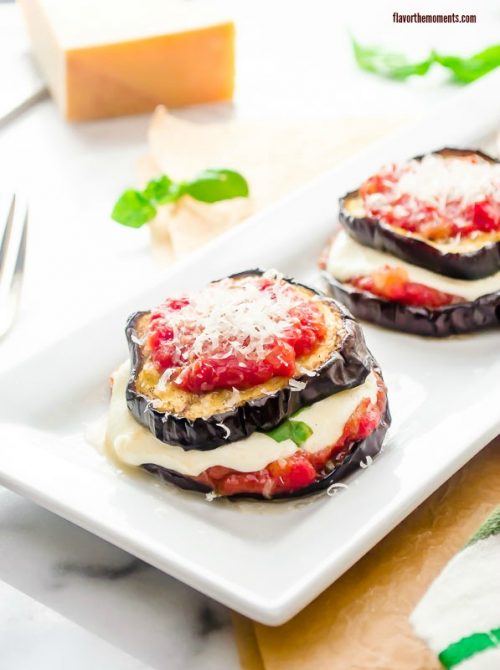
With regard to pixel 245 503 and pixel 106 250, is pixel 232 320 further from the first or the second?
pixel 106 250

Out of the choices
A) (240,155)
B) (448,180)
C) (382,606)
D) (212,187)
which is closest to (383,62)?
(240,155)

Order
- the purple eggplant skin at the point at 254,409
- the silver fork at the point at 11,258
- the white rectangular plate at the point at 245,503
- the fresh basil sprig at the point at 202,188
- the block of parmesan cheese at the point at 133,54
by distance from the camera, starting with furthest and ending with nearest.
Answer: the block of parmesan cheese at the point at 133,54, the fresh basil sprig at the point at 202,188, the silver fork at the point at 11,258, the purple eggplant skin at the point at 254,409, the white rectangular plate at the point at 245,503

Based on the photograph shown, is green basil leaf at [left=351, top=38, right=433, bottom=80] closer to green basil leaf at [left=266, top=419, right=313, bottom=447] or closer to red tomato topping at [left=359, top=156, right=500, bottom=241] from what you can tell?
red tomato topping at [left=359, top=156, right=500, bottom=241]

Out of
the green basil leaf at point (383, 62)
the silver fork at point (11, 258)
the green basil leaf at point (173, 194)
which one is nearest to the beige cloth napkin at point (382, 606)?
the silver fork at point (11, 258)

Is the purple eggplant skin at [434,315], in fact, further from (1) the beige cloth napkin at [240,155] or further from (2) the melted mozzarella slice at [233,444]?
(1) the beige cloth napkin at [240,155]

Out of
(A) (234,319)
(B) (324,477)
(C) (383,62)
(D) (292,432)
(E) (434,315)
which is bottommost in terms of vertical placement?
(C) (383,62)

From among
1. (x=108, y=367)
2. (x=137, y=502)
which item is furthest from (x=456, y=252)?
(x=137, y=502)
